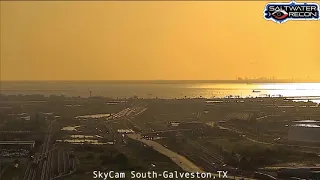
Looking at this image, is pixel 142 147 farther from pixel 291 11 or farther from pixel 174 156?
pixel 291 11

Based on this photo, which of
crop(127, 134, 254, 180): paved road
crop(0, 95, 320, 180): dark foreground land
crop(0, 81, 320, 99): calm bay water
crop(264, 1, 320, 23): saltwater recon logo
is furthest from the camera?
crop(0, 81, 320, 99): calm bay water

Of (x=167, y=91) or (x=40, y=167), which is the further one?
(x=167, y=91)

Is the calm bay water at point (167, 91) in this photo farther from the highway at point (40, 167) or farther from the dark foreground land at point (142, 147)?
the highway at point (40, 167)

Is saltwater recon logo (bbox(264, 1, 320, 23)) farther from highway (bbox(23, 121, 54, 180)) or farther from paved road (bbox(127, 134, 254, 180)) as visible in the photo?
highway (bbox(23, 121, 54, 180))

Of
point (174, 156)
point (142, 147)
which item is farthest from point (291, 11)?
point (142, 147)

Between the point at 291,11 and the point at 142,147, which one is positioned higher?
the point at 291,11

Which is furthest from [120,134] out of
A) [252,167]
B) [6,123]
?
[252,167]

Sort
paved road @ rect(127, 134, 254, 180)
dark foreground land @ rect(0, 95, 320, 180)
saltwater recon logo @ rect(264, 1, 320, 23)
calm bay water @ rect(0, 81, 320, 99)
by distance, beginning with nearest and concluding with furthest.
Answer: saltwater recon logo @ rect(264, 1, 320, 23), paved road @ rect(127, 134, 254, 180), dark foreground land @ rect(0, 95, 320, 180), calm bay water @ rect(0, 81, 320, 99)

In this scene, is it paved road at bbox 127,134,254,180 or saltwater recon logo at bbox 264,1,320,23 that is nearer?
saltwater recon logo at bbox 264,1,320,23

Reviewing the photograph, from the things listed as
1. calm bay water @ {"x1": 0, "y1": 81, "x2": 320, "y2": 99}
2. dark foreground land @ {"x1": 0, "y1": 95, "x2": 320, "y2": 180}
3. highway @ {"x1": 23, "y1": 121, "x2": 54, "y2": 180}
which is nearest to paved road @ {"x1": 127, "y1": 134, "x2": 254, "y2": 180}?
dark foreground land @ {"x1": 0, "y1": 95, "x2": 320, "y2": 180}

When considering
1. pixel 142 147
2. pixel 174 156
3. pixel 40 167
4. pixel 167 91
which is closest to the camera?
pixel 40 167
